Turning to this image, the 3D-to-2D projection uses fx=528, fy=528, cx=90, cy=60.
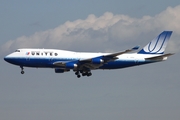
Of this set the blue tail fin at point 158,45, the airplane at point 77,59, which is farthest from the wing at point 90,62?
the blue tail fin at point 158,45

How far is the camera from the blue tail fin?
389 ft

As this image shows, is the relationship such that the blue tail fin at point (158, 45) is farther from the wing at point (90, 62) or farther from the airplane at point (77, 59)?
the wing at point (90, 62)

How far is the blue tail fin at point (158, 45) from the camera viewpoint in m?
119

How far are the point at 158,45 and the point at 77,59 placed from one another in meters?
21.6

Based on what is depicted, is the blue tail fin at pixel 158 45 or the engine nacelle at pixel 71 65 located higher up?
the blue tail fin at pixel 158 45

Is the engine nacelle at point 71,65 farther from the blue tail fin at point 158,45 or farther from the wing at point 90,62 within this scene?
the blue tail fin at point 158,45

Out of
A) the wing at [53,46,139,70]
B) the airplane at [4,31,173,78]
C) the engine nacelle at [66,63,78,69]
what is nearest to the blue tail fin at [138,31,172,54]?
the airplane at [4,31,173,78]

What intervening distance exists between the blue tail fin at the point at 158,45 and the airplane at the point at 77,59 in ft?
7.33

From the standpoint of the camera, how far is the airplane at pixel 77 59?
10544 centimetres

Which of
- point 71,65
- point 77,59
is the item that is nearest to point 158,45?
point 77,59

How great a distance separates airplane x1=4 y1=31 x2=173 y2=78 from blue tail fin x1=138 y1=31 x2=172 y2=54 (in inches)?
87.9

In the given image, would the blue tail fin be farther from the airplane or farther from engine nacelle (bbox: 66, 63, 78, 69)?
engine nacelle (bbox: 66, 63, 78, 69)

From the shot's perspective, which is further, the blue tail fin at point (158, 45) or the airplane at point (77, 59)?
the blue tail fin at point (158, 45)

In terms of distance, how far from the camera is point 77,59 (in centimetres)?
10875
